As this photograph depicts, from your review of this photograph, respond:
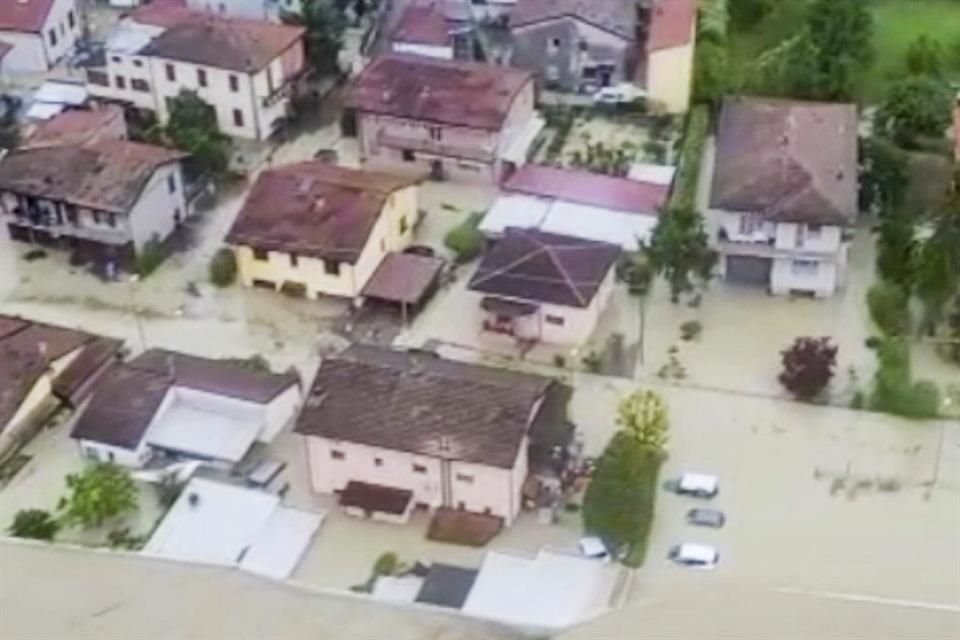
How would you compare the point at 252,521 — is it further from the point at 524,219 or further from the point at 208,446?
the point at 524,219

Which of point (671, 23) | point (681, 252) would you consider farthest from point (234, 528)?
point (671, 23)

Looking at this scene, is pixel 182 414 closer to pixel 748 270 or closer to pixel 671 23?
pixel 748 270

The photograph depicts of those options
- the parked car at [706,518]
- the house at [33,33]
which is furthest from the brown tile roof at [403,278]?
the house at [33,33]

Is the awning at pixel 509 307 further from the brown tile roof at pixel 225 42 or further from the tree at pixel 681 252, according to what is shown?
the brown tile roof at pixel 225 42

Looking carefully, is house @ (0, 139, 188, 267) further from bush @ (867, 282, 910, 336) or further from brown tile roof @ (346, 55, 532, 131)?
bush @ (867, 282, 910, 336)

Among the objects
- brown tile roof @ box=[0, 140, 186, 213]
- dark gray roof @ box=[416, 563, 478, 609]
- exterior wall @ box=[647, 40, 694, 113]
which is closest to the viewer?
dark gray roof @ box=[416, 563, 478, 609]

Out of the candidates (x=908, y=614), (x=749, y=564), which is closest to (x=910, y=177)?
(x=749, y=564)

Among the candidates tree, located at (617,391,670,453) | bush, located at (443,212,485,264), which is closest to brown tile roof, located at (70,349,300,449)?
bush, located at (443,212,485,264)

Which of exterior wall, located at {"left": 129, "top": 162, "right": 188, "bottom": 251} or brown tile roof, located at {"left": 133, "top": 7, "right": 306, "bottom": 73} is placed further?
brown tile roof, located at {"left": 133, "top": 7, "right": 306, "bottom": 73}
